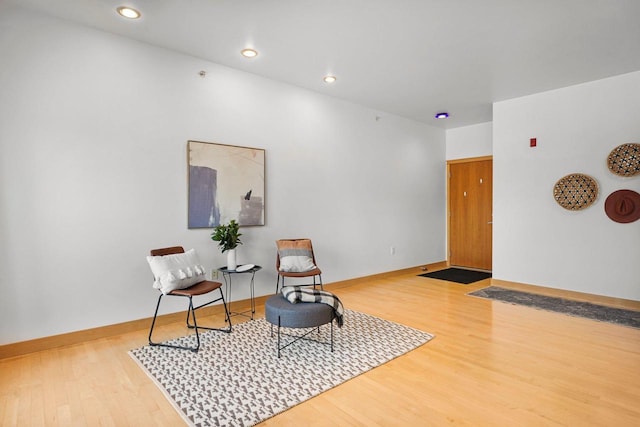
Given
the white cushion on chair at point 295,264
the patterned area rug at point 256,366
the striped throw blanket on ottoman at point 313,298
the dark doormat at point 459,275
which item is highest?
the white cushion on chair at point 295,264

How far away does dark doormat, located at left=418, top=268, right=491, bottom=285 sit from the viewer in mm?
5789

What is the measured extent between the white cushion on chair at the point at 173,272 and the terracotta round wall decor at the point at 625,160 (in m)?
5.02

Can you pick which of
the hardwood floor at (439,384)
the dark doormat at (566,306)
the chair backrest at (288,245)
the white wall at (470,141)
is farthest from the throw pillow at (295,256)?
the white wall at (470,141)

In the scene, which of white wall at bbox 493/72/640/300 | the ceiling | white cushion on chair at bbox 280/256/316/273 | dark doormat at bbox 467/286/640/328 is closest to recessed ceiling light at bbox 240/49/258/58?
the ceiling

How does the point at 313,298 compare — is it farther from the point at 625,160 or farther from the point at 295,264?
the point at 625,160

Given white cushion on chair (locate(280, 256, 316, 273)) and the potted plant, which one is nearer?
the potted plant

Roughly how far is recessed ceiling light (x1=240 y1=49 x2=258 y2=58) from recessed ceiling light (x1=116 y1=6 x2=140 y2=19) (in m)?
1.01

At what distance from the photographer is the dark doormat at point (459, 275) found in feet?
19.0

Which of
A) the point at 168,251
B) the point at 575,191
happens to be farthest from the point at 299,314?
the point at 575,191

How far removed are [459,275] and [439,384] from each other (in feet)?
13.5

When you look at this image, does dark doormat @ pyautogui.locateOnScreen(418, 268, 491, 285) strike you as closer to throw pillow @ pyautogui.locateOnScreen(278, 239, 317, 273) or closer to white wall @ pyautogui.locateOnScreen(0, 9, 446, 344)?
white wall @ pyautogui.locateOnScreen(0, 9, 446, 344)

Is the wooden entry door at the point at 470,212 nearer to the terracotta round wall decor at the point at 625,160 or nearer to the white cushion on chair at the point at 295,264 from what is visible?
the terracotta round wall decor at the point at 625,160

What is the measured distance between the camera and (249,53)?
12.0ft

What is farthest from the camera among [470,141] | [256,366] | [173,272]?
[470,141]
